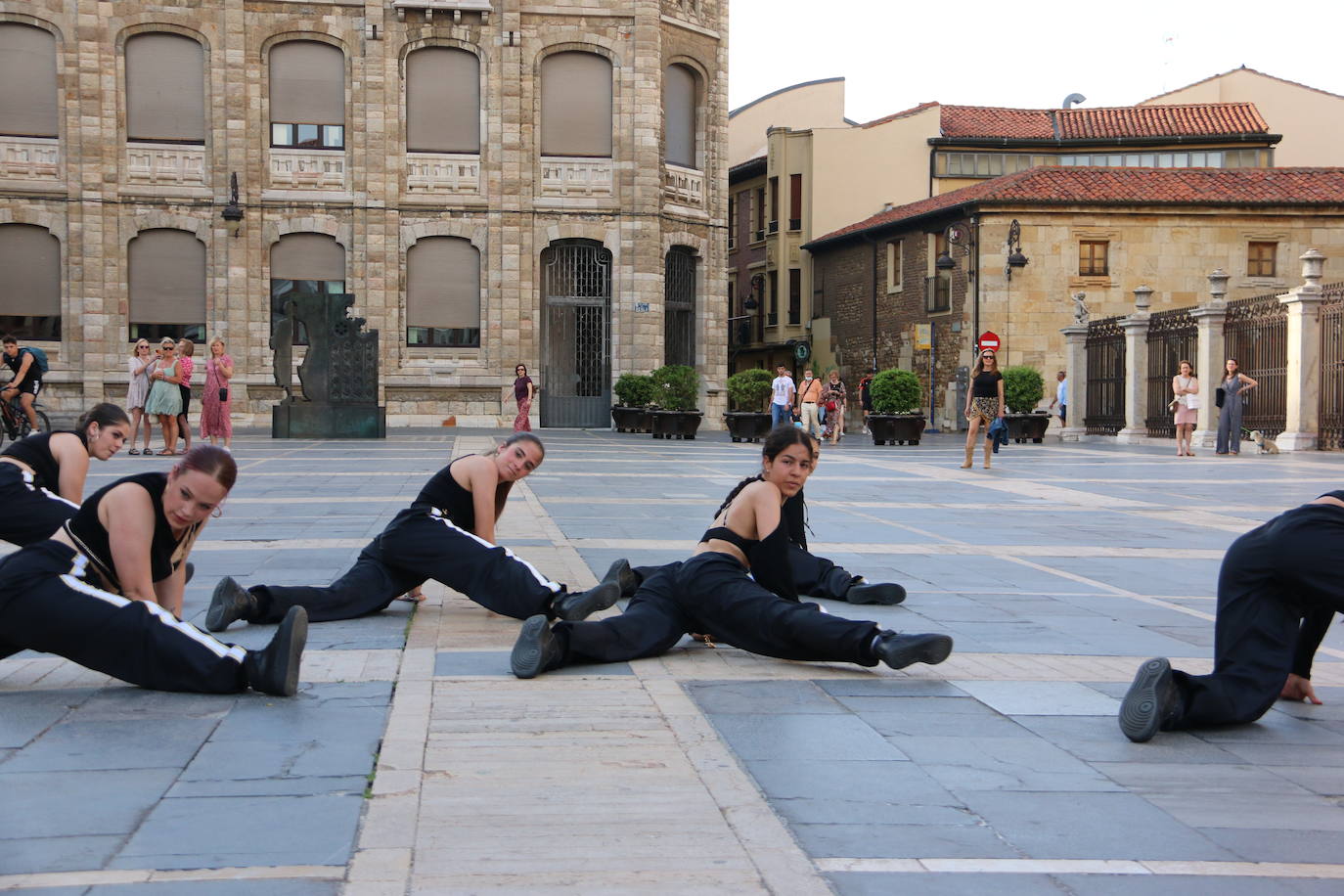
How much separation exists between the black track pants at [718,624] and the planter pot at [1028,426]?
28.5m

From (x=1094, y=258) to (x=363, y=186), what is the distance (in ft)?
66.8

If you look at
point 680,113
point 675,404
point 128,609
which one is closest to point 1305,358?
point 675,404

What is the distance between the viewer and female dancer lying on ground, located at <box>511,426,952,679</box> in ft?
19.4

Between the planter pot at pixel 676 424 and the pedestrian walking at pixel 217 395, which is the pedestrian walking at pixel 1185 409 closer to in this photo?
the planter pot at pixel 676 424

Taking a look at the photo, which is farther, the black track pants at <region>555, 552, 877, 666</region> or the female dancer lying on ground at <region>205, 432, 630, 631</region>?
the female dancer lying on ground at <region>205, 432, 630, 631</region>

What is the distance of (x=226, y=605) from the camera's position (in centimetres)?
675

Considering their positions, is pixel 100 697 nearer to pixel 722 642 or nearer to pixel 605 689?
pixel 605 689

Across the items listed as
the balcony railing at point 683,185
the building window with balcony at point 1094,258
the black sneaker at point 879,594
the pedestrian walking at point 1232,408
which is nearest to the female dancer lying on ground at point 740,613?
the black sneaker at point 879,594

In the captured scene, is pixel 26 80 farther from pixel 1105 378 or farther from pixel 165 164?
pixel 1105 378

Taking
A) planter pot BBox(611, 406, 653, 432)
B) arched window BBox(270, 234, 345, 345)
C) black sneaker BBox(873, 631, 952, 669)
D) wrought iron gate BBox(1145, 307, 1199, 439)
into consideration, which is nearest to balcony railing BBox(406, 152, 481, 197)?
arched window BBox(270, 234, 345, 345)

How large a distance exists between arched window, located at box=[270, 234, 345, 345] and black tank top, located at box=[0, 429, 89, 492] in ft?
90.6


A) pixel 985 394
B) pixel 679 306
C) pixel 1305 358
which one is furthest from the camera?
pixel 679 306

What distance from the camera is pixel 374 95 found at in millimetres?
34781

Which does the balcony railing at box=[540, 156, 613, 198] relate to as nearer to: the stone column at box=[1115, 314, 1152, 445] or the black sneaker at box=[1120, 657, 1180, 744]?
the stone column at box=[1115, 314, 1152, 445]
